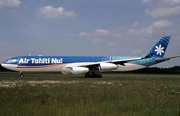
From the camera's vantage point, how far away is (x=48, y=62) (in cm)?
3325

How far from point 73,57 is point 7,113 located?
28.1 m

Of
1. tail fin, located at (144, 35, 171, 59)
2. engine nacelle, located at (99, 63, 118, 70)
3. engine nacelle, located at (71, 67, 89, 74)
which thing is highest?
tail fin, located at (144, 35, 171, 59)

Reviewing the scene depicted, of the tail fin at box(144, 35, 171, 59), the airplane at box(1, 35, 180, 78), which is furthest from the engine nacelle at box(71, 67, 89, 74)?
the tail fin at box(144, 35, 171, 59)

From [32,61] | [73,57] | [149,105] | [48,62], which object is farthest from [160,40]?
[149,105]

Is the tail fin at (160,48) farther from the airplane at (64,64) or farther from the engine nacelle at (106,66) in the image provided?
the engine nacelle at (106,66)

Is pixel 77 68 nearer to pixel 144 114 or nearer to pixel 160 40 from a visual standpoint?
pixel 160 40

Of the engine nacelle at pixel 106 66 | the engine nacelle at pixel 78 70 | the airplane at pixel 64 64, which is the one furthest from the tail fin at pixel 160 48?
the engine nacelle at pixel 78 70

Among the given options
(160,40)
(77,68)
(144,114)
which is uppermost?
(160,40)

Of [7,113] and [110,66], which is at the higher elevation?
[110,66]

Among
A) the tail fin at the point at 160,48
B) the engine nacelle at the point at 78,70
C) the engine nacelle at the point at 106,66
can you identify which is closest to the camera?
the engine nacelle at the point at 78,70

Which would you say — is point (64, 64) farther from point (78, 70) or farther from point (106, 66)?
point (106, 66)

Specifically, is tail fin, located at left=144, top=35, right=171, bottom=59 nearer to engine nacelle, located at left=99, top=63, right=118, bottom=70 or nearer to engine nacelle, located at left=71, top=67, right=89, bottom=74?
engine nacelle, located at left=99, top=63, right=118, bottom=70

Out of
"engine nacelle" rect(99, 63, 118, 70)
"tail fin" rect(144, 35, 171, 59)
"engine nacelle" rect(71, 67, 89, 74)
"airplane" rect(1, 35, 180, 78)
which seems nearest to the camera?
"engine nacelle" rect(71, 67, 89, 74)

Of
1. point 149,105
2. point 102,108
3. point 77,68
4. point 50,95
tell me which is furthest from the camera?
point 77,68
